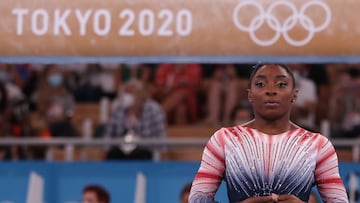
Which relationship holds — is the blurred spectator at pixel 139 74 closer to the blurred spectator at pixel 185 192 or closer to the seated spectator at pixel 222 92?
the seated spectator at pixel 222 92

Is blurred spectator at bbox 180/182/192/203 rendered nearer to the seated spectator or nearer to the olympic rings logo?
the olympic rings logo

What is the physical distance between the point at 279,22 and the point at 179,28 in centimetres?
57

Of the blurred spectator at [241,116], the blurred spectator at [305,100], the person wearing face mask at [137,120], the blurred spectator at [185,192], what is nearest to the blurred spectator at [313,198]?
the blurred spectator at [185,192]

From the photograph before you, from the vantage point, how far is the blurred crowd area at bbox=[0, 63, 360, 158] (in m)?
10.3

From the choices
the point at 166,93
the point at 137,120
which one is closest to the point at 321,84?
the point at 166,93

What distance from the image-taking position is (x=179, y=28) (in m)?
5.06

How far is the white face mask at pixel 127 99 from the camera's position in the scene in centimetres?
934

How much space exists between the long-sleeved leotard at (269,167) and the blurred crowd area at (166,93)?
563 cm

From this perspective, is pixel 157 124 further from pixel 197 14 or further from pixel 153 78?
pixel 197 14

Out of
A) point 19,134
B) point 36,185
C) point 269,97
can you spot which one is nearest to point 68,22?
point 269,97

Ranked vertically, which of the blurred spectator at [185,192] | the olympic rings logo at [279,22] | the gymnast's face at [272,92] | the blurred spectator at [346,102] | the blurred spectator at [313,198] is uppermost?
the blurred spectator at [346,102]

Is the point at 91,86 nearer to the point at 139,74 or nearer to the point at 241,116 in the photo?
the point at 139,74

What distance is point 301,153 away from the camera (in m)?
4.00

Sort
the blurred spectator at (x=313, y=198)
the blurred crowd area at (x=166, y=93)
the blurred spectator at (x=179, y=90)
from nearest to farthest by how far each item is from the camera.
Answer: the blurred spectator at (x=313, y=198), the blurred crowd area at (x=166, y=93), the blurred spectator at (x=179, y=90)
